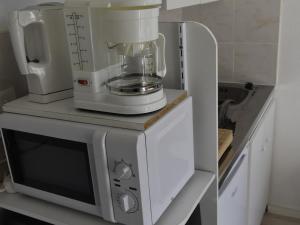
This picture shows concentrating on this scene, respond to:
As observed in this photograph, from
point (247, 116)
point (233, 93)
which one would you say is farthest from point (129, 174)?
point (233, 93)

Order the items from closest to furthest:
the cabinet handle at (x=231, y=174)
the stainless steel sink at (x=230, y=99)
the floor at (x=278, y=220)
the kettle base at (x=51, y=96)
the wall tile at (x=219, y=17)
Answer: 1. the kettle base at (x=51, y=96)
2. the cabinet handle at (x=231, y=174)
3. the stainless steel sink at (x=230, y=99)
4. the wall tile at (x=219, y=17)
5. the floor at (x=278, y=220)

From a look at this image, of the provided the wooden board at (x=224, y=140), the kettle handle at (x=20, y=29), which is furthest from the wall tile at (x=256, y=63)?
the kettle handle at (x=20, y=29)

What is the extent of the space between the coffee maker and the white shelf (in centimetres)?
33

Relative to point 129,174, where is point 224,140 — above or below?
below

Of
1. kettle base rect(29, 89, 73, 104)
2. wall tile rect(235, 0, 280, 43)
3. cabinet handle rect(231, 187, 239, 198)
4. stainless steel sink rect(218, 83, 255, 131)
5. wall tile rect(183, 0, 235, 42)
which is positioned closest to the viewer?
kettle base rect(29, 89, 73, 104)

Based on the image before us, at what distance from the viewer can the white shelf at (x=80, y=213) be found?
1057 mm

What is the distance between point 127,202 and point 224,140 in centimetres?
61

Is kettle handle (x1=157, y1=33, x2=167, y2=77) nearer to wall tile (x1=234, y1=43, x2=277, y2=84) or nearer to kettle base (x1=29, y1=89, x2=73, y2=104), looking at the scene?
kettle base (x1=29, y1=89, x2=73, y2=104)

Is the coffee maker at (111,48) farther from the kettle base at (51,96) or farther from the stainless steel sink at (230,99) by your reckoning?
the stainless steel sink at (230,99)

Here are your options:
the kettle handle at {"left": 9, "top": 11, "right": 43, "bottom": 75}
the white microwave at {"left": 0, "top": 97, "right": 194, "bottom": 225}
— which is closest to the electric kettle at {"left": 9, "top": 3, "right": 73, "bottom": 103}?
the kettle handle at {"left": 9, "top": 11, "right": 43, "bottom": 75}

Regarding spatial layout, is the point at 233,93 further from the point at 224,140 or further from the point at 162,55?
the point at 162,55

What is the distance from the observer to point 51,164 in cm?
109

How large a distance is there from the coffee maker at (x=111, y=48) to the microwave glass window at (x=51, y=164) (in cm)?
14

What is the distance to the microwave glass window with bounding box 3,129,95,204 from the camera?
1.02 m
